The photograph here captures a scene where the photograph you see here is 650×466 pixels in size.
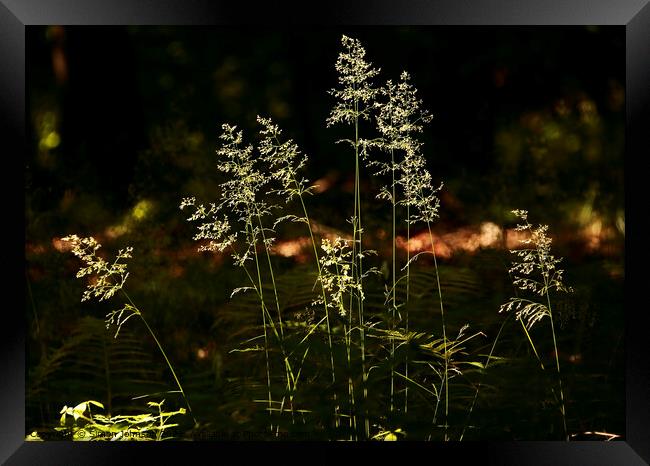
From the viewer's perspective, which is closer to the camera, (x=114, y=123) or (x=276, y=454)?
(x=276, y=454)

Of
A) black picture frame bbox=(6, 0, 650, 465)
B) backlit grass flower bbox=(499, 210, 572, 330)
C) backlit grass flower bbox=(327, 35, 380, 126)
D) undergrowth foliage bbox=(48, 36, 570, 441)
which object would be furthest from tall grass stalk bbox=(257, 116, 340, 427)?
backlit grass flower bbox=(499, 210, 572, 330)

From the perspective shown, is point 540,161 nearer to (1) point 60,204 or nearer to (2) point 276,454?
(2) point 276,454

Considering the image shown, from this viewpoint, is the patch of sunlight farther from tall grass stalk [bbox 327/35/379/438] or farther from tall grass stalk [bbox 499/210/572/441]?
tall grass stalk [bbox 499/210/572/441]

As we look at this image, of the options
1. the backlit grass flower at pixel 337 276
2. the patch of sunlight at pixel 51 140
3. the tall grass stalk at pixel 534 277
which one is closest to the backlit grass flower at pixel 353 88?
the backlit grass flower at pixel 337 276

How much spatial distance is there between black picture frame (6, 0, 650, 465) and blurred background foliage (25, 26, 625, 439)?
0.27m

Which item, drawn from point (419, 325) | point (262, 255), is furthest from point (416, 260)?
point (262, 255)

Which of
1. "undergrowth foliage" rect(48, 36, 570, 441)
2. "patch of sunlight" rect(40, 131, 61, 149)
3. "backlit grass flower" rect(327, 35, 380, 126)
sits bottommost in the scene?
"undergrowth foliage" rect(48, 36, 570, 441)

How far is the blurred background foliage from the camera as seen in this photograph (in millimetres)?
2367

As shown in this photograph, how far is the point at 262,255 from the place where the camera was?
242 centimetres

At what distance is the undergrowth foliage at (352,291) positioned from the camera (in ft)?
7.05

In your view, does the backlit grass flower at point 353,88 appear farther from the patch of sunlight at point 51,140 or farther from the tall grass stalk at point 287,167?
the patch of sunlight at point 51,140

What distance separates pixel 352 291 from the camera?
2229 millimetres

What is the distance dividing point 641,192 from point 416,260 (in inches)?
26.5
